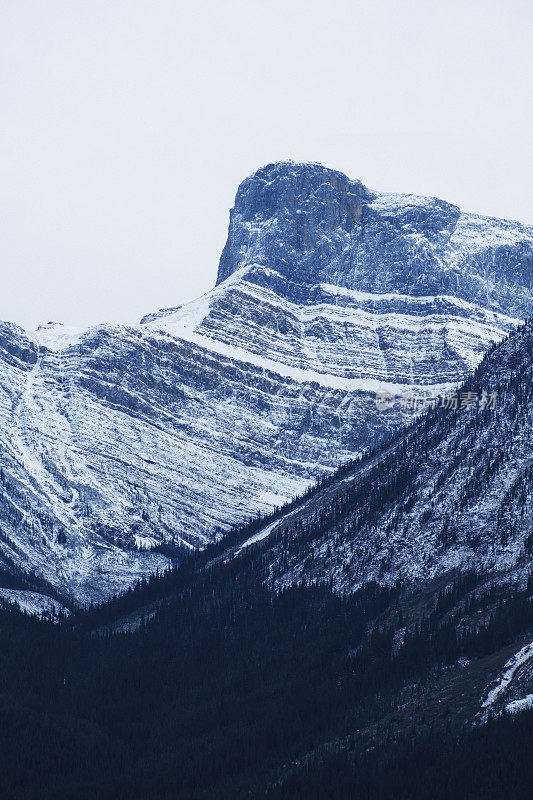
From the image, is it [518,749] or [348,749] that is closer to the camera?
[518,749]

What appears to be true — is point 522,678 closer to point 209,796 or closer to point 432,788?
point 432,788

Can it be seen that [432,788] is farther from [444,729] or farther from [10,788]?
[10,788]

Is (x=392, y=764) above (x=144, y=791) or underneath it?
above

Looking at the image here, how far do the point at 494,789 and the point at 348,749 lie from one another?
2743cm

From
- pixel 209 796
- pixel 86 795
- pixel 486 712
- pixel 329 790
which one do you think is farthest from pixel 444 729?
pixel 86 795

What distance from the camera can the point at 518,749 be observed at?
7101 inches

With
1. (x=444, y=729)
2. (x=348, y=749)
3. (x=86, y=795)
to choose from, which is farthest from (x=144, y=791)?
(x=444, y=729)

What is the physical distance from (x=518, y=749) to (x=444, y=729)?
1454 centimetres

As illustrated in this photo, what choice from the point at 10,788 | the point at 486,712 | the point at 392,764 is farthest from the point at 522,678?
the point at 10,788

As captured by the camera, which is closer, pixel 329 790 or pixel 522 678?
pixel 329 790

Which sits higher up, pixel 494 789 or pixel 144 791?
pixel 494 789

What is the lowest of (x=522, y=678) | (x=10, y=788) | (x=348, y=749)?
(x=10, y=788)

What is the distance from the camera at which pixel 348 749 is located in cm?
19762

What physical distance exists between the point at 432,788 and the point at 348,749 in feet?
68.6
